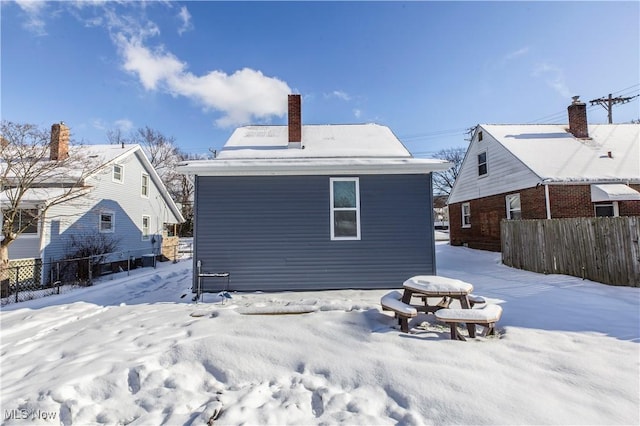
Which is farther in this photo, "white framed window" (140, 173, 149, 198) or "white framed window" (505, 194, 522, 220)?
"white framed window" (140, 173, 149, 198)

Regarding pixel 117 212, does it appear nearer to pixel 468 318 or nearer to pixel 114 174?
pixel 114 174

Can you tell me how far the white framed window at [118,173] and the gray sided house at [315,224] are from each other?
34.2 feet

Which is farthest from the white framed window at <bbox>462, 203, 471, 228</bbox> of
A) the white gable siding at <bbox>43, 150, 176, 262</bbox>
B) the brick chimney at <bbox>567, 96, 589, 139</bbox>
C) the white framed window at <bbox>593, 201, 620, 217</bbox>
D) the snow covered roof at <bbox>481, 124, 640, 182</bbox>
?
the white gable siding at <bbox>43, 150, 176, 262</bbox>

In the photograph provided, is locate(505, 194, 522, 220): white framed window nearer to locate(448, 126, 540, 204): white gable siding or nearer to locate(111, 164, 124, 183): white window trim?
locate(448, 126, 540, 204): white gable siding

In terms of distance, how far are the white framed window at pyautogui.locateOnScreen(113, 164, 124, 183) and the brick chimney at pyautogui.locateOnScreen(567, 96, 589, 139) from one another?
23.7 meters

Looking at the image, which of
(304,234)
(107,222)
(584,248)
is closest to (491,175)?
(584,248)

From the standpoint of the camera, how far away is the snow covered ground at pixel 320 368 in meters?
2.83

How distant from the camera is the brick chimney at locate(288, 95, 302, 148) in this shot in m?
9.23

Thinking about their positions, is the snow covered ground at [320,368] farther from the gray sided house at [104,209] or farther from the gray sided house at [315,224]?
the gray sided house at [104,209]

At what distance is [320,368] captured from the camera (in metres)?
3.52

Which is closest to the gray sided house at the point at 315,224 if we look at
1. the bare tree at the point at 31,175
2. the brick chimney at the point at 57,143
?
the bare tree at the point at 31,175

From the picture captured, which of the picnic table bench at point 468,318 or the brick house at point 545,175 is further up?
the brick house at point 545,175

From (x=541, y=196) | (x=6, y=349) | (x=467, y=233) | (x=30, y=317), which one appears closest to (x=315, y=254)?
(x=6, y=349)

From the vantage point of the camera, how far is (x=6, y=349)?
4.62 m
